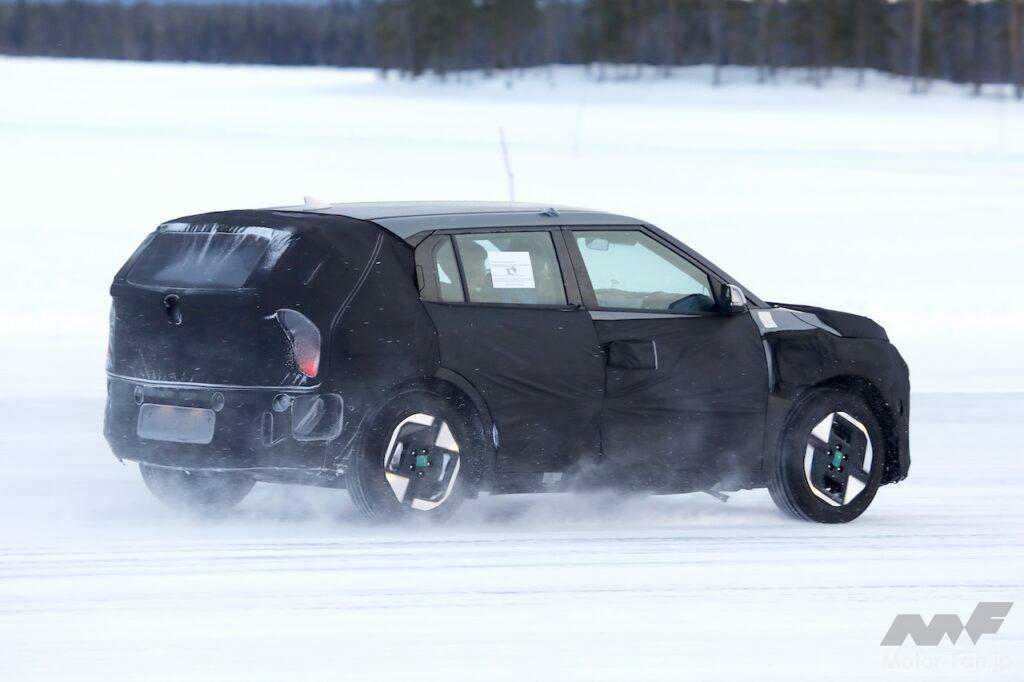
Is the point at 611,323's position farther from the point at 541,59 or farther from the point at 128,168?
the point at 541,59

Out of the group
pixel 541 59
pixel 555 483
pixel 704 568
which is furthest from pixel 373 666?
pixel 541 59

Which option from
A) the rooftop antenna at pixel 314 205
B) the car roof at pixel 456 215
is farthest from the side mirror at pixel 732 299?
the rooftop antenna at pixel 314 205

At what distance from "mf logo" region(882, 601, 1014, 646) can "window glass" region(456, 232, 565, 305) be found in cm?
241

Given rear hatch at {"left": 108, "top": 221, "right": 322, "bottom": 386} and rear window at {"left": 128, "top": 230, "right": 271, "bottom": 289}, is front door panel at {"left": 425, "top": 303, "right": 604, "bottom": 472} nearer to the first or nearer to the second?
rear hatch at {"left": 108, "top": 221, "right": 322, "bottom": 386}

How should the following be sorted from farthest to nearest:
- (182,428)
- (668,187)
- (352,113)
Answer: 1. (352,113)
2. (668,187)
3. (182,428)

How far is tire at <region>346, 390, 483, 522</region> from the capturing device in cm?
790

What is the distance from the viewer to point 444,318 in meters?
8.08

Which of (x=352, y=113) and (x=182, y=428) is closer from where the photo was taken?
(x=182, y=428)

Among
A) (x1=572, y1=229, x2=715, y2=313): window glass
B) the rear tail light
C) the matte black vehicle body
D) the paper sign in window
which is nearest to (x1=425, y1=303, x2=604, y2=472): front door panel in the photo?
the matte black vehicle body

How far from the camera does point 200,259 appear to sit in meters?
8.14

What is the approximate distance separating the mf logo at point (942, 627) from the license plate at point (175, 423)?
9.84 feet

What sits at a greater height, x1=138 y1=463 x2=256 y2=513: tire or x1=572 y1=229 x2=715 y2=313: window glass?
x1=572 y1=229 x2=715 y2=313: window glass

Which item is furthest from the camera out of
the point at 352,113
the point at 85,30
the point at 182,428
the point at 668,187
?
the point at 85,30

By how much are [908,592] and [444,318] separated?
228 cm
